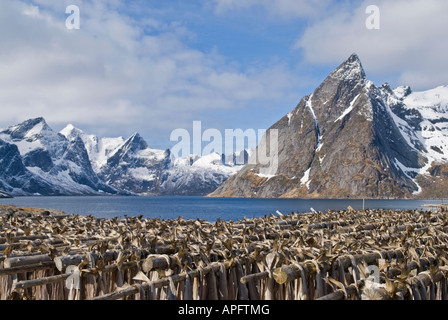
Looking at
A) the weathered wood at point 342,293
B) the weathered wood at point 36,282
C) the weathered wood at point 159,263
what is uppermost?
the weathered wood at point 159,263

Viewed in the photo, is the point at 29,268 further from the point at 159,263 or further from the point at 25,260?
the point at 159,263

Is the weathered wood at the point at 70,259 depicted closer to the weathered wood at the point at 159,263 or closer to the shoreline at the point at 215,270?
the shoreline at the point at 215,270

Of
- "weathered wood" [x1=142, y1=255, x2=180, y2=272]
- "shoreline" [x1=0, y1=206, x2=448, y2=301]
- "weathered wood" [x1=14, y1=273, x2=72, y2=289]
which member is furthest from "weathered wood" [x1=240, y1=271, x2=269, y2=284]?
"weathered wood" [x1=14, y1=273, x2=72, y2=289]

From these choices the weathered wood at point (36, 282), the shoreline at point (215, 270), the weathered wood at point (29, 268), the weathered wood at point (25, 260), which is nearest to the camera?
the weathered wood at point (36, 282)

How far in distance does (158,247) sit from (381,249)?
240 inches

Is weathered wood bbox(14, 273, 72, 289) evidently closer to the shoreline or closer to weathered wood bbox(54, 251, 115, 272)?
the shoreline

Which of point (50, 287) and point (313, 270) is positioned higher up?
point (313, 270)

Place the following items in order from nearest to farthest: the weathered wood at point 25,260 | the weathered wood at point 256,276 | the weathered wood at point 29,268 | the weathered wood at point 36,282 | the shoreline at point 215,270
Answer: the weathered wood at point 36,282 < the shoreline at point 215,270 < the weathered wood at point 256,276 < the weathered wood at point 29,268 < the weathered wood at point 25,260

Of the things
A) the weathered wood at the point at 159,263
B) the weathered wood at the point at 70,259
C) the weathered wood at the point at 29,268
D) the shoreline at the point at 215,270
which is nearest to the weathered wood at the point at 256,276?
the shoreline at the point at 215,270

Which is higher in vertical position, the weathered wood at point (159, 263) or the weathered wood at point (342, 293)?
the weathered wood at point (159, 263)

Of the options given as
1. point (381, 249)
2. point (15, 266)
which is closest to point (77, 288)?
point (15, 266)

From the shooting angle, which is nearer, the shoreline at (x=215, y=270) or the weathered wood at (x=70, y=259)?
the shoreline at (x=215, y=270)
